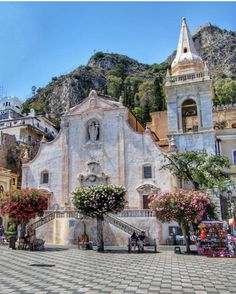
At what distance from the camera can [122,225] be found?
27469mm

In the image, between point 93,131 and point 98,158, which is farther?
point 93,131

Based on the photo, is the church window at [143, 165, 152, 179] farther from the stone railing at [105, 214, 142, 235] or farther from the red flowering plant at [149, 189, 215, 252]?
the red flowering plant at [149, 189, 215, 252]

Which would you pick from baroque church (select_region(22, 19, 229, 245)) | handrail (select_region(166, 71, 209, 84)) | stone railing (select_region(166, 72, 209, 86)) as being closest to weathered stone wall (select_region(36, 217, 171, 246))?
baroque church (select_region(22, 19, 229, 245))

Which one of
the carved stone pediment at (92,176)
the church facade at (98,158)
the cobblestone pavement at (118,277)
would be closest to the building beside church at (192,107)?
the church facade at (98,158)

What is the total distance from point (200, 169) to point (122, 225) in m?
8.07

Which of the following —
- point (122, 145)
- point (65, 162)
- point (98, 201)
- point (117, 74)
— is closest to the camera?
point (98, 201)

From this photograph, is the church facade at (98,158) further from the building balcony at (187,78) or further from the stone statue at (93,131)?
the building balcony at (187,78)

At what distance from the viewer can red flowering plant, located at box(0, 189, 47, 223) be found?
2488 cm

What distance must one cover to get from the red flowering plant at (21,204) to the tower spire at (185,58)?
21.2m

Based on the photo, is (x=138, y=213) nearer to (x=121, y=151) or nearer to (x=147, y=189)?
(x=147, y=189)

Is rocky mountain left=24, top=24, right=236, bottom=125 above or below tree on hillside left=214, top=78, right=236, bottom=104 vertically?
above

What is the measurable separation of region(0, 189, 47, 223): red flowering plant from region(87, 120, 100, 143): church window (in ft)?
37.7

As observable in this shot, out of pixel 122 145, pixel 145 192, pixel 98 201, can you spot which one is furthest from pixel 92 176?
pixel 98 201

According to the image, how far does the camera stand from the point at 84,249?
78.9 feet
